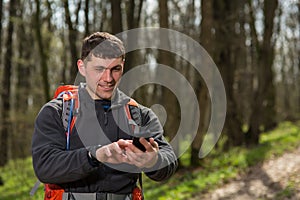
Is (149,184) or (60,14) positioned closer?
(149,184)

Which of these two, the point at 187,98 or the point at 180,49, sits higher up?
the point at 180,49

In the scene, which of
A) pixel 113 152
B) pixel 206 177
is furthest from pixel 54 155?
pixel 206 177

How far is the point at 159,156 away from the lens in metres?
2.65

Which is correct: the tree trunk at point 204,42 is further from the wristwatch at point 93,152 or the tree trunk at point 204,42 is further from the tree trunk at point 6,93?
the wristwatch at point 93,152

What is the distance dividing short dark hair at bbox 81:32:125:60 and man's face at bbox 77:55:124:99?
32mm

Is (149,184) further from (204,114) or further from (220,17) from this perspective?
(220,17)

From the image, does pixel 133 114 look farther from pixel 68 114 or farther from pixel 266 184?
pixel 266 184

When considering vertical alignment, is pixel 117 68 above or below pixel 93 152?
above

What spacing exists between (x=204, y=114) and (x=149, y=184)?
2398 millimetres

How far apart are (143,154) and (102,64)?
74cm

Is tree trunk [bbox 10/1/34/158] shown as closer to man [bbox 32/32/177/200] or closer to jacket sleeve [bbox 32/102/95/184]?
man [bbox 32/32/177/200]

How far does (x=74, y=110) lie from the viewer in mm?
2758

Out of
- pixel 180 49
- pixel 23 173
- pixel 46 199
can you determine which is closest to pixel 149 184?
pixel 23 173

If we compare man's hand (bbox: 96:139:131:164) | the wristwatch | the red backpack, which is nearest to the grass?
the red backpack
